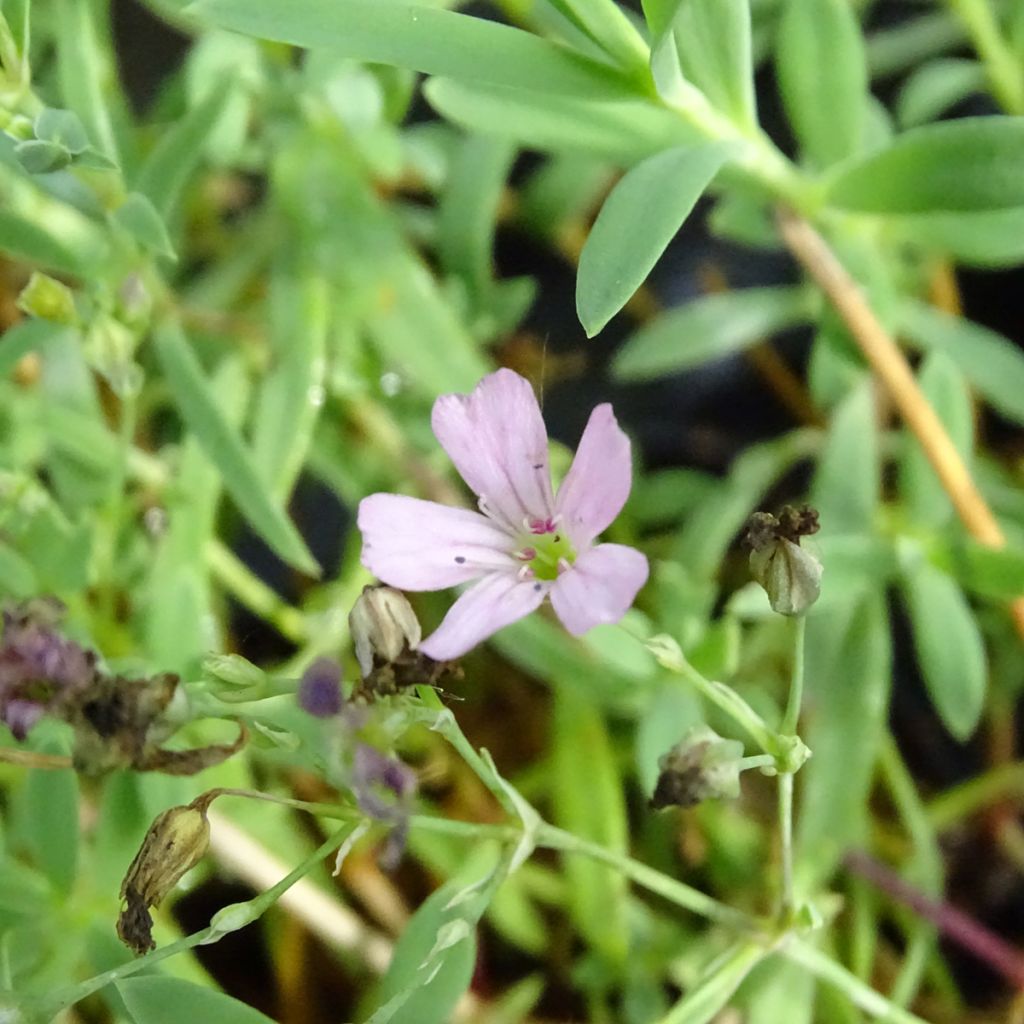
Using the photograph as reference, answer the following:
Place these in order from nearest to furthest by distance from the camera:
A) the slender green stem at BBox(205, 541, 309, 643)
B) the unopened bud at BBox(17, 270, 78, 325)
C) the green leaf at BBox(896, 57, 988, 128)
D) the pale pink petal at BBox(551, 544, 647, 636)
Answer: the pale pink petal at BBox(551, 544, 647, 636) → the unopened bud at BBox(17, 270, 78, 325) → the slender green stem at BBox(205, 541, 309, 643) → the green leaf at BBox(896, 57, 988, 128)

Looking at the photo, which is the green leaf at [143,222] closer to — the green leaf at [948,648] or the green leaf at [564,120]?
the green leaf at [564,120]

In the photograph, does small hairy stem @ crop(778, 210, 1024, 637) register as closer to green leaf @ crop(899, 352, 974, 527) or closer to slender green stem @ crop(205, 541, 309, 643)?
green leaf @ crop(899, 352, 974, 527)

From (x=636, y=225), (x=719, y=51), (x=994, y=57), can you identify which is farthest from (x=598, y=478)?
(x=994, y=57)

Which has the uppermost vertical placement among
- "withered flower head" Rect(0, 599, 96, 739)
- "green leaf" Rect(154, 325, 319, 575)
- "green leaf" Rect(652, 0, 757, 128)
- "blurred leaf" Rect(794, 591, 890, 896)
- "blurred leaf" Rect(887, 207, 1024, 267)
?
"green leaf" Rect(652, 0, 757, 128)

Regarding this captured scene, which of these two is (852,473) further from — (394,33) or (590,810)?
(394,33)

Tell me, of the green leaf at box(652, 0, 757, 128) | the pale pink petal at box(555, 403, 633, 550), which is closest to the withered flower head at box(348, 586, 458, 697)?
the pale pink petal at box(555, 403, 633, 550)

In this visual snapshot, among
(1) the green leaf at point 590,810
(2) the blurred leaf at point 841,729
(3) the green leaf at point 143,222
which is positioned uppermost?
(3) the green leaf at point 143,222

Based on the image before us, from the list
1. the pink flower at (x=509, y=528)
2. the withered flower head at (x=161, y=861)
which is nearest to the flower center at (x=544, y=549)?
the pink flower at (x=509, y=528)
